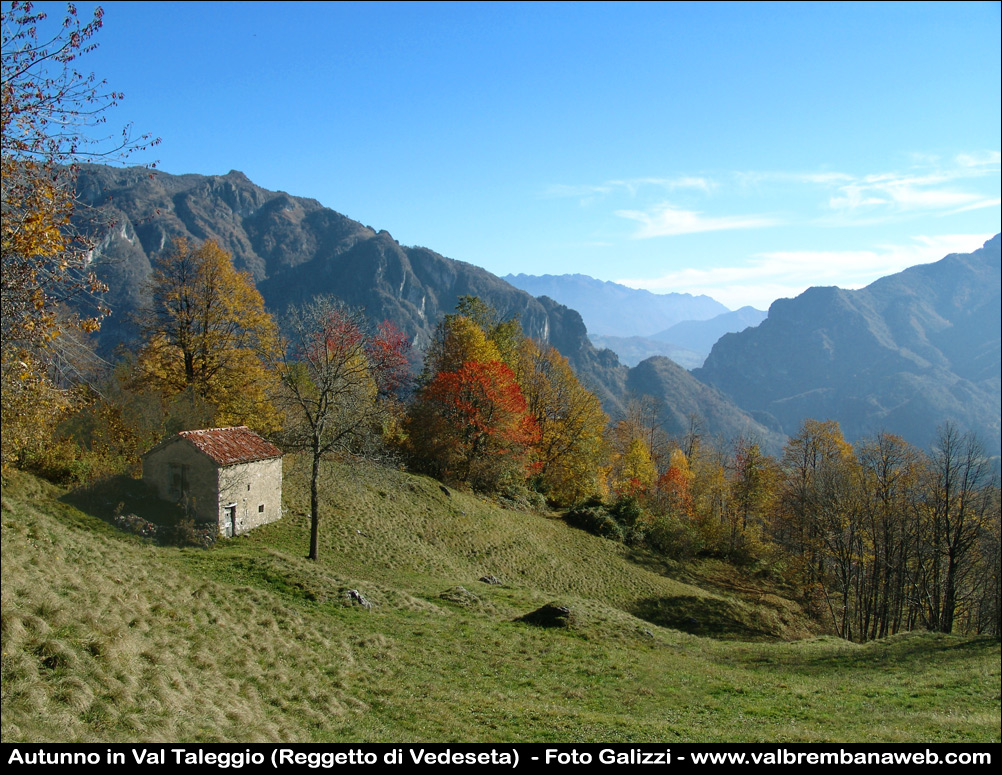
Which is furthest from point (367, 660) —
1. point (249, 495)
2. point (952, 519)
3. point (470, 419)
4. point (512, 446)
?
point (952, 519)

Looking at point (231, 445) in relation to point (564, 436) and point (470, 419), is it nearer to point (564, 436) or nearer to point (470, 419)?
point (470, 419)

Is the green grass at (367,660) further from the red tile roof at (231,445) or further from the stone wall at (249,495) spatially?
the red tile roof at (231,445)

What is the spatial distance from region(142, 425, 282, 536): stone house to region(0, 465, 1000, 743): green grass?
4.33 ft

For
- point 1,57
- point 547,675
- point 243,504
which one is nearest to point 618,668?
point 547,675

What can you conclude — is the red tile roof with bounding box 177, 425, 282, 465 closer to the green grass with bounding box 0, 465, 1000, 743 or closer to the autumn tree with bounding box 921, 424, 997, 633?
the green grass with bounding box 0, 465, 1000, 743

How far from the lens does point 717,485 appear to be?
200 feet

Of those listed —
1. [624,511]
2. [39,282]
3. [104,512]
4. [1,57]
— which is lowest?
[624,511]

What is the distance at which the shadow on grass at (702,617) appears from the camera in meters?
32.7

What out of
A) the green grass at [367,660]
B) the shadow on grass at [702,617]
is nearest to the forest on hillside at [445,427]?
the green grass at [367,660]

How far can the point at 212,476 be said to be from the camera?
24.0m

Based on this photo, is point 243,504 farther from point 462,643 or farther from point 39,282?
point 39,282

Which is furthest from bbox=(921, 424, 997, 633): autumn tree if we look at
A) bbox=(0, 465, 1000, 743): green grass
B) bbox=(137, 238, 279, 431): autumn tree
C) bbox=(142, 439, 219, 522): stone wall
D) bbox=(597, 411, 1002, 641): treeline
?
bbox=(137, 238, 279, 431): autumn tree
